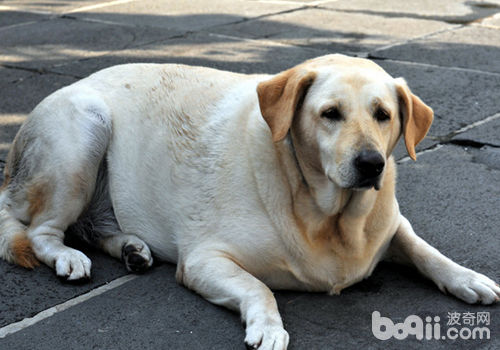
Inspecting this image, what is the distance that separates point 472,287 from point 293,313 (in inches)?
34.3

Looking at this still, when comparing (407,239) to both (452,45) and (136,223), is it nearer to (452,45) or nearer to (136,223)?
(136,223)

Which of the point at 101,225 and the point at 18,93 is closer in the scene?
the point at 101,225

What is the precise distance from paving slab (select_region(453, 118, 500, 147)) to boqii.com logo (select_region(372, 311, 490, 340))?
7.87 ft

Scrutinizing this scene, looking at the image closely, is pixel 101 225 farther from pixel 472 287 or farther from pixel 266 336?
pixel 472 287

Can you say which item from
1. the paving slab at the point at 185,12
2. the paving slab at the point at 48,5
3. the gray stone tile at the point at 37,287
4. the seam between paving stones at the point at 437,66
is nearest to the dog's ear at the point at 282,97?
the gray stone tile at the point at 37,287

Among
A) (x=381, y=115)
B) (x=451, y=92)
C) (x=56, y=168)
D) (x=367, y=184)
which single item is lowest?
(x=451, y=92)

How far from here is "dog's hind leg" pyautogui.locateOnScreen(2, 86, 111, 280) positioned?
409cm

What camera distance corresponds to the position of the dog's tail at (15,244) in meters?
4.07

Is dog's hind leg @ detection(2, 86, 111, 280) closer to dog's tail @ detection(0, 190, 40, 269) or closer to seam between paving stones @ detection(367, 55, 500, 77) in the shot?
dog's tail @ detection(0, 190, 40, 269)

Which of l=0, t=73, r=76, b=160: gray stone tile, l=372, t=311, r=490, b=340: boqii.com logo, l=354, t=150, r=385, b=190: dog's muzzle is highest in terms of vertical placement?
l=354, t=150, r=385, b=190: dog's muzzle

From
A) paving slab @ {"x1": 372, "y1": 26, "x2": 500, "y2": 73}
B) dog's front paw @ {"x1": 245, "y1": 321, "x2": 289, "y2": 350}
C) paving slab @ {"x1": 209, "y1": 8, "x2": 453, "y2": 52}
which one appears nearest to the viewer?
dog's front paw @ {"x1": 245, "y1": 321, "x2": 289, "y2": 350}

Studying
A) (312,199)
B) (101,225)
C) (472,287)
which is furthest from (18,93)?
(472,287)

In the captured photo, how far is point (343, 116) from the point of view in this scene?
3311mm

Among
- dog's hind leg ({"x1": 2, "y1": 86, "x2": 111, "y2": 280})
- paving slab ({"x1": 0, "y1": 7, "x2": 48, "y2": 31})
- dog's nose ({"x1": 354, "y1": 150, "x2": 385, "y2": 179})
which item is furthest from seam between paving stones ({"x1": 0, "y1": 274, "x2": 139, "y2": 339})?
paving slab ({"x1": 0, "y1": 7, "x2": 48, "y2": 31})
